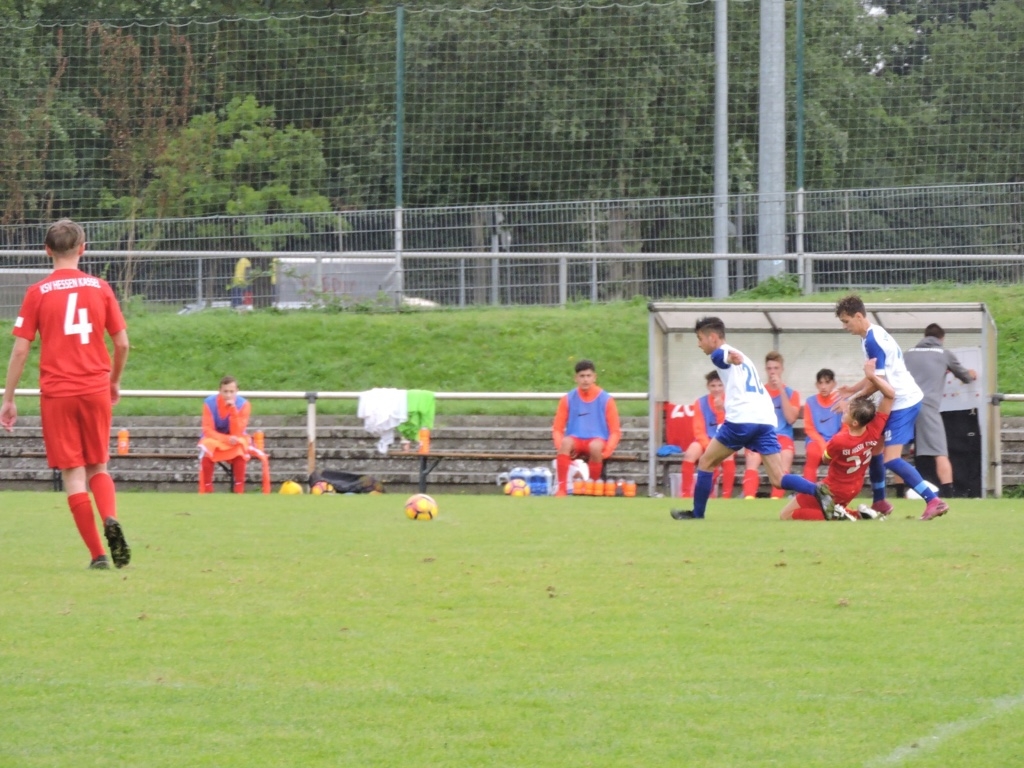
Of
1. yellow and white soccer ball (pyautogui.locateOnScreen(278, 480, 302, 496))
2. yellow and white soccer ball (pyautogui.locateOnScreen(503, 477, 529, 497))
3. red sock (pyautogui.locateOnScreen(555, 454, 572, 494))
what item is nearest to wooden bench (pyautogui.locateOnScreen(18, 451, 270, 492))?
yellow and white soccer ball (pyautogui.locateOnScreen(278, 480, 302, 496))

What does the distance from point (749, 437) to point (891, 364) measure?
4.81ft

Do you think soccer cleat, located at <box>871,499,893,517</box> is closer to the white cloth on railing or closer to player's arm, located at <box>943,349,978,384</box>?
player's arm, located at <box>943,349,978,384</box>

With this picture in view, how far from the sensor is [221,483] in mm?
19297

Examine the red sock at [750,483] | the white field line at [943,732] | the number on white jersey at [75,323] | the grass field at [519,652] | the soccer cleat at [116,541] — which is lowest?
the red sock at [750,483]

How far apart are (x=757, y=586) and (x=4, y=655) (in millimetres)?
3679

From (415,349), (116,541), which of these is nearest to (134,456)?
(415,349)

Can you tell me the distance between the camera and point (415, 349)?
22344mm

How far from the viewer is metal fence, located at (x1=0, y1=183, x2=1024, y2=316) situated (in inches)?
877

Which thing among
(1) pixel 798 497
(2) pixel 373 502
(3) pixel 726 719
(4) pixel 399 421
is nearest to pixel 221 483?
(4) pixel 399 421

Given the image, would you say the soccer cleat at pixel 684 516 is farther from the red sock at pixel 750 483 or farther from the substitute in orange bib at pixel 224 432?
the substitute in orange bib at pixel 224 432

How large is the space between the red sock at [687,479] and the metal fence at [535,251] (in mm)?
5973

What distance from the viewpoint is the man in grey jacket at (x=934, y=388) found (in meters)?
16.3

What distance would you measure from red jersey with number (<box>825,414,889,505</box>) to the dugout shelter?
186 inches

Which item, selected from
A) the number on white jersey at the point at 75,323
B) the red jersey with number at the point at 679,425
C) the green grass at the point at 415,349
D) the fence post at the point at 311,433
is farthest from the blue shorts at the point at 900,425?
the fence post at the point at 311,433
